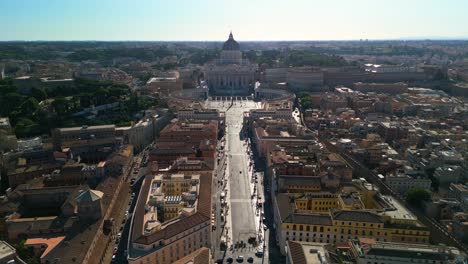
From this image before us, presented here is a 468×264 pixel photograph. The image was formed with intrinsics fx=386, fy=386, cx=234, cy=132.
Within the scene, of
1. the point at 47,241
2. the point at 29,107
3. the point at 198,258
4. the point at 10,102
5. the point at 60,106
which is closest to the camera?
the point at 198,258

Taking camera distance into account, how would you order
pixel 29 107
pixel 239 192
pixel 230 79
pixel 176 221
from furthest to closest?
pixel 230 79 < pixel 29 107 < pixel 239 192 < pixel 176 221

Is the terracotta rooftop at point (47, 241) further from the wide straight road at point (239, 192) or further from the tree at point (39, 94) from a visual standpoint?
the tree at point (39, 94)

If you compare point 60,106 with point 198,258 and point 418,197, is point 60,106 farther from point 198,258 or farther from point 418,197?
point 418,197

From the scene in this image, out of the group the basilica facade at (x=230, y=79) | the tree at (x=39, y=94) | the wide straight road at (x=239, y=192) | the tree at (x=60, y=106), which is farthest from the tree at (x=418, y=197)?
the basilica facade at (x=230, y=79)

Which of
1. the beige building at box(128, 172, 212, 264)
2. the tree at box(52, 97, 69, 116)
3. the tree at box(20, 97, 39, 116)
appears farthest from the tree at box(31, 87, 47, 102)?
the beige building at box(128, 172, 212, 264)

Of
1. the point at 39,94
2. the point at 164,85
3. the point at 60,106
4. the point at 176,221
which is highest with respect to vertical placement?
the point at 39,94

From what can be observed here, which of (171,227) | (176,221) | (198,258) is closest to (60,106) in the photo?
(176,221)

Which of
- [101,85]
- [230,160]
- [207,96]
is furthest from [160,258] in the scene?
[207,96]

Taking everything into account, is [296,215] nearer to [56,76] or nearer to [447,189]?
[447,189]
